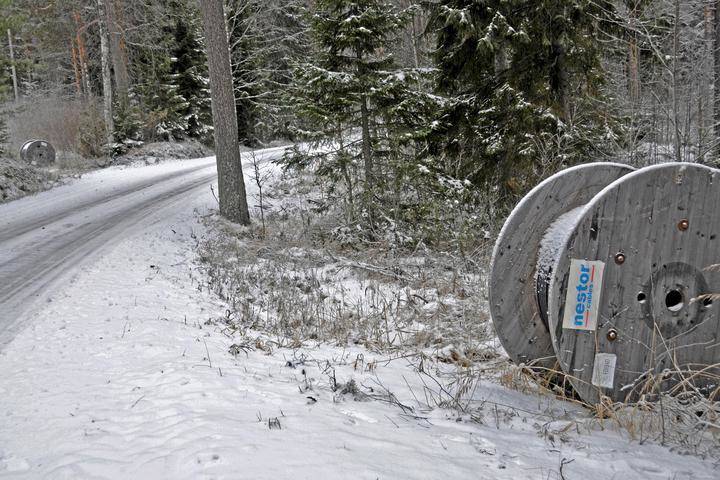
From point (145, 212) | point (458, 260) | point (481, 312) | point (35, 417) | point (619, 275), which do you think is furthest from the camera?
point (145, 212)

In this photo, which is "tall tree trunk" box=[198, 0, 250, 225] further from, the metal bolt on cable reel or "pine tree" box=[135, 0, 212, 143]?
"pine tree" box=[135, 0, 212, 143]

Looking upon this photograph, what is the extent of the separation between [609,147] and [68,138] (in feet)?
73.6

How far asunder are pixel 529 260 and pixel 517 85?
6861 mm

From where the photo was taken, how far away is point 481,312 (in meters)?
5.66

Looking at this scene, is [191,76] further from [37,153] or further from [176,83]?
[37,153]

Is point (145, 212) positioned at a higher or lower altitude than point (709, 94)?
lower

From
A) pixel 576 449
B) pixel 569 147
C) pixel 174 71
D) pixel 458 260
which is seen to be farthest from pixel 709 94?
pixel 174 71

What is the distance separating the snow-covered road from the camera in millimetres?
6641

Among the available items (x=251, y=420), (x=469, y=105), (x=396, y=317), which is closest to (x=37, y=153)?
(x=469, y=105)

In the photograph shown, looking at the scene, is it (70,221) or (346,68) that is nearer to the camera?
(346,68)

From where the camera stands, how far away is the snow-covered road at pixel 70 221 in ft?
21.8

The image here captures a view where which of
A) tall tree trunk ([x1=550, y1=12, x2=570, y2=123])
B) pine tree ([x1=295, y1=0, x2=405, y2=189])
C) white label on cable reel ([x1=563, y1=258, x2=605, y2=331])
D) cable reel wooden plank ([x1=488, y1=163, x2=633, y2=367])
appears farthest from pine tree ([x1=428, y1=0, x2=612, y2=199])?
white label on cable reel ([x1=563, y1=258, x2=605, y2=331])

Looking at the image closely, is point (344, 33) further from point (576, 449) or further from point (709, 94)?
point (709, 94)

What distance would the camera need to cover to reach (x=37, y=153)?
18.1 metres
